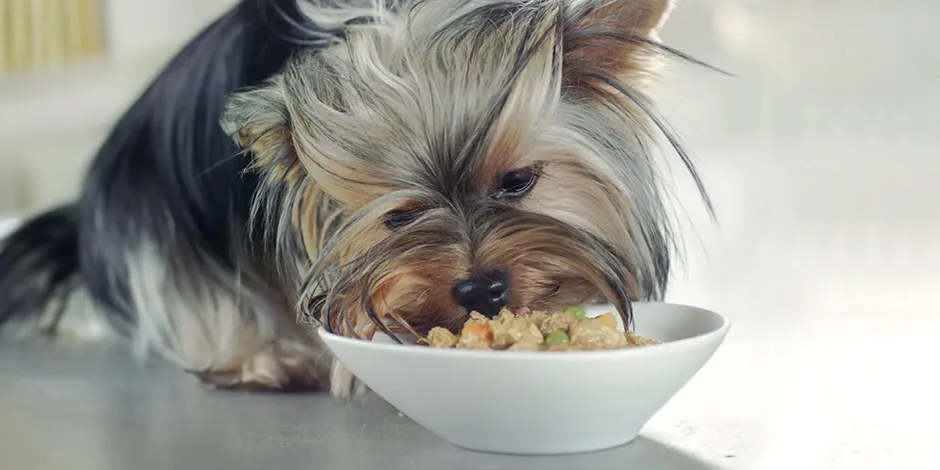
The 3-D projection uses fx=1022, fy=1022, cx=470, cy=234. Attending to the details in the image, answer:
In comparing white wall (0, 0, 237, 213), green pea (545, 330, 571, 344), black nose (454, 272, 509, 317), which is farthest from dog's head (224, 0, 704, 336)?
white wall (0, 0, 237, 213)

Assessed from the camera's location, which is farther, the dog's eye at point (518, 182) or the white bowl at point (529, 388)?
the dog's eye at point (518, 182)

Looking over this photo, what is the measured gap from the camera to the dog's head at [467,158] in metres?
1.32

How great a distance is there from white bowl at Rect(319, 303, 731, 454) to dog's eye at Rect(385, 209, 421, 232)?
22 centimetres

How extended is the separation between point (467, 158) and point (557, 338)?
0.30 m

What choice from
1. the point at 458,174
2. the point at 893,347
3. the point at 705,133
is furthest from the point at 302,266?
the point at 893,347

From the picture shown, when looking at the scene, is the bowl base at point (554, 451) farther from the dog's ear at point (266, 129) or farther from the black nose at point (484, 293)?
the dog's ear at point (266, 129)

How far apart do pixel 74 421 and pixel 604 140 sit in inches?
34.3

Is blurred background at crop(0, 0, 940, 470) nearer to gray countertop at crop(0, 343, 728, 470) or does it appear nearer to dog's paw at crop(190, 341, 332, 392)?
gray countertop at crop(0, 343, 728, 470)

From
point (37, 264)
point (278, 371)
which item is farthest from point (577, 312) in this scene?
point (37, 264)

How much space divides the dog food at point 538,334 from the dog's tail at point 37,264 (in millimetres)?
1218

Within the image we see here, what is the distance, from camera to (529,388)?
3.56 feet

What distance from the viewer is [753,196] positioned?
1.79m

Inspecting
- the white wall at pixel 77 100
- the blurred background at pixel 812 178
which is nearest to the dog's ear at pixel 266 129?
the blurred background at pixel 812 178

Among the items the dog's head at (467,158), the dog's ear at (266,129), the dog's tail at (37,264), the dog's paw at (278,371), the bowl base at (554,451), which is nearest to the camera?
the bowl base at (554,451)
